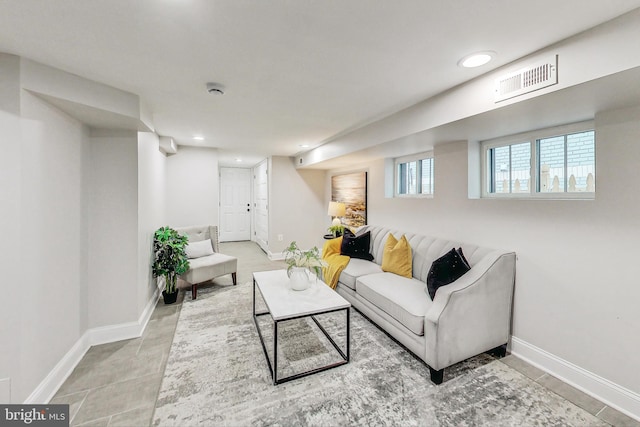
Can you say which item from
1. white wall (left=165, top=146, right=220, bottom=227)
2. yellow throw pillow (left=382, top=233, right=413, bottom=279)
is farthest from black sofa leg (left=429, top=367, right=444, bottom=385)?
white wall (left=165, top=146, right=220, bottom=227)

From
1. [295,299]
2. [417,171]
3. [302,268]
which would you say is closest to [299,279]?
[302,268]

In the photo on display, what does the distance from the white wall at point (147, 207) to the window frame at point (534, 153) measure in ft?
11.4

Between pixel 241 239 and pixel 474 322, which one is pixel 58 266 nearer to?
pixel 474 322

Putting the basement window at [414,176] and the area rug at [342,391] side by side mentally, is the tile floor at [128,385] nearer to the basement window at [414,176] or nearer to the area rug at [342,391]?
the area rug at [342,391]

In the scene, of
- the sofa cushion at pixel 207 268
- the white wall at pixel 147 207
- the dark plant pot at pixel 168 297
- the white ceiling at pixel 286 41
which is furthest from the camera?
the sofa cushion at pixel 207 268

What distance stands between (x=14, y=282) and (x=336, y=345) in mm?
2244

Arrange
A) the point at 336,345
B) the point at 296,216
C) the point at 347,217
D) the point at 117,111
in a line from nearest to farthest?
the point at 117,111
the point at 336,345
the point at 347,217
the point at 296,216

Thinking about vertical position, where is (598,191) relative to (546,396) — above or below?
above

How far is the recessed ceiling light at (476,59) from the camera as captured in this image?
1.63 m

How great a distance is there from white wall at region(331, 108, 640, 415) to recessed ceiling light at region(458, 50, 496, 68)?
0.94 meters

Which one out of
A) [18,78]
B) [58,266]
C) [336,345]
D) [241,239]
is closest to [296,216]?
[241,239]

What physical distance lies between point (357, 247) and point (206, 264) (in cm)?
205

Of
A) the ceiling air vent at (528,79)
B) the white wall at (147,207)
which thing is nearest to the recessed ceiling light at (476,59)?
the ceiling air vent at (528,79)

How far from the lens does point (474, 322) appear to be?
2102 mm
